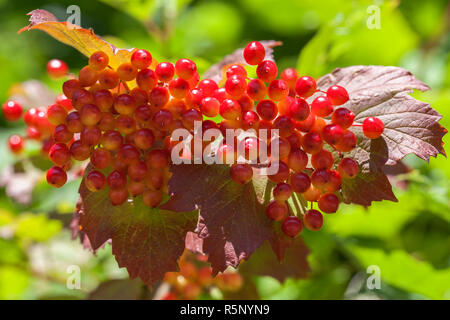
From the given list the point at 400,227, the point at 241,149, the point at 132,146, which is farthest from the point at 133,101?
the point at 400,227

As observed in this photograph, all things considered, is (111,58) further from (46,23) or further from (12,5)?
(12,5)

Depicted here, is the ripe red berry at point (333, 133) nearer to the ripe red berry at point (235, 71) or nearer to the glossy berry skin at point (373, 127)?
the glossy berry skin at point (373, 127)

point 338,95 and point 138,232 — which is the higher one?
point 338,95

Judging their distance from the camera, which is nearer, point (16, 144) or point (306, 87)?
point (306, 87)

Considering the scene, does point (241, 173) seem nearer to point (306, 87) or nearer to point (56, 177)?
point (306, 87)

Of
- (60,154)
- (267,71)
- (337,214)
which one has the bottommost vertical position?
(337,214)

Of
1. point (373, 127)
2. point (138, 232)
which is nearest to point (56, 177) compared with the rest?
point (138, 232)
